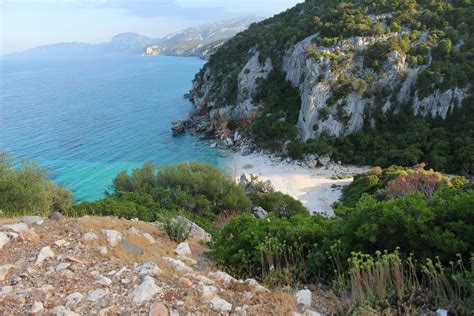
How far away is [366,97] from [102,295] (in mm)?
50803

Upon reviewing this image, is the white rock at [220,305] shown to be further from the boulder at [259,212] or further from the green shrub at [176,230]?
the boulder at [259,212]

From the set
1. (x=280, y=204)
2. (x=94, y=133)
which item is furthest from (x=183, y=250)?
(x=94, y=133)

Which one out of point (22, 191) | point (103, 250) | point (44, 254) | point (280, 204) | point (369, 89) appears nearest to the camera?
point (44, 254)

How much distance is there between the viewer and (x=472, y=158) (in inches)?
1561

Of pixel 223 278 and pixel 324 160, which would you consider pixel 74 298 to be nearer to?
pixel 223 278

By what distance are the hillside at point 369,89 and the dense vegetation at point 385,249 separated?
38.3m

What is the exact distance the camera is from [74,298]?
6121 millimetres

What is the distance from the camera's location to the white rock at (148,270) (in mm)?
6883

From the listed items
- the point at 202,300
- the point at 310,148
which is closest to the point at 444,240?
the point at 202,300

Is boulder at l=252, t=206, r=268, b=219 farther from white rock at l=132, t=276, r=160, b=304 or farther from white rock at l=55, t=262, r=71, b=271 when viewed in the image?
white rock at l=132, t=276, r=160, b=304

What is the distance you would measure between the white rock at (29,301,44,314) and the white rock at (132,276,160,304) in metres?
1.39

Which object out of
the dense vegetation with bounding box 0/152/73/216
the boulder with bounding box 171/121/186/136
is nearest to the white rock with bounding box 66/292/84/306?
the dense vegetation with bounding box 0/152/73/216

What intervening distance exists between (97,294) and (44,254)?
2.00 meters

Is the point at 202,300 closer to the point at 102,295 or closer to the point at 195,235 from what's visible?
the point at 102,295
